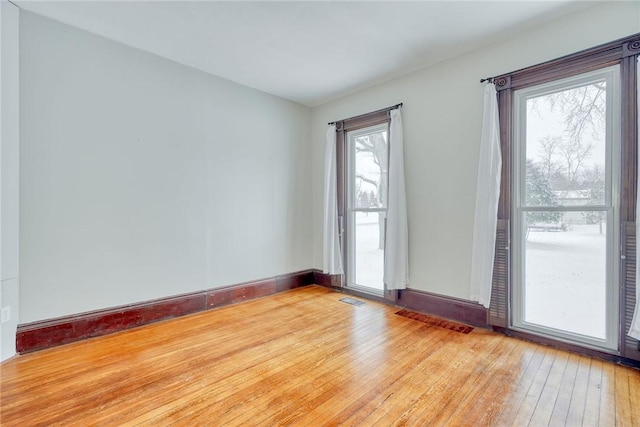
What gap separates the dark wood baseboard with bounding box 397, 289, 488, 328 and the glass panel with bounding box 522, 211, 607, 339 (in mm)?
→ 407

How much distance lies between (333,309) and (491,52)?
10.6ft

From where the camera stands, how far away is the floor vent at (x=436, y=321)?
9.91ft

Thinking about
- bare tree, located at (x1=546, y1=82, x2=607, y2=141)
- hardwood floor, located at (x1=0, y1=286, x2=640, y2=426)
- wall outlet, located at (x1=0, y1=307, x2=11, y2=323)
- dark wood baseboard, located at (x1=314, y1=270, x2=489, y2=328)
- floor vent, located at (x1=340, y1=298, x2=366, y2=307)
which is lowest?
floor vent, located at (x1=340, y1=298, x2=366, y2=307)

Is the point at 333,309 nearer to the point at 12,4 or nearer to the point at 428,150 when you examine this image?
the point at 428,150

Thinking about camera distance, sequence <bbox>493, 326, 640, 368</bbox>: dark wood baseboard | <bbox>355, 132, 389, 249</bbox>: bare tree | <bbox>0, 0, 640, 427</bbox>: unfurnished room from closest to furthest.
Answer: <bbox>0, 0, 640, 427</bbox>: unfurnished room < <bbox>493, 326, 640, 368</bbox>: dark wood baseboard < <bbox>355, 132, 389, 249</bbox>: bare tree

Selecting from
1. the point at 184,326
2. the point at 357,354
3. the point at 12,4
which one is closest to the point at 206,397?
the point at 357,354

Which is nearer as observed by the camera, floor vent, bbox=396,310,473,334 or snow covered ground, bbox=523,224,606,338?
snow covered ground, bbox=523,224,606,338

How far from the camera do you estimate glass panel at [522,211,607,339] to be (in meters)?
2.47

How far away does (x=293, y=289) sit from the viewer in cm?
456

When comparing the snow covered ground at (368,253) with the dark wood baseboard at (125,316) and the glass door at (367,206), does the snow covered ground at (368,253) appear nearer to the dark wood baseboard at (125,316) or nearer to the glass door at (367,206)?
the glass door at (367,206)

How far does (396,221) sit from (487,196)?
3.43 feet

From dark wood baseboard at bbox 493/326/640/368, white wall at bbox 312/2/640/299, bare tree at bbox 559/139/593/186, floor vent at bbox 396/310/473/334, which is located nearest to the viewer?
dark wood baseboard at bbox 493/326/640/368

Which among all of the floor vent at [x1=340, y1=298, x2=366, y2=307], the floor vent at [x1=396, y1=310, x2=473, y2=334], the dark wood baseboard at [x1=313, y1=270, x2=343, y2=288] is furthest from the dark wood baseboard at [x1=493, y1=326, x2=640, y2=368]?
the dark wood baseboard at [x1=313, y1=270, x2=343, y2=288]

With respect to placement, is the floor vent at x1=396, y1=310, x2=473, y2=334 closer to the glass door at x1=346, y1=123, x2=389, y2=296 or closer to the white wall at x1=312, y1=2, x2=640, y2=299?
the white wall at x1=312, y1=2, x2=640, y2=299
